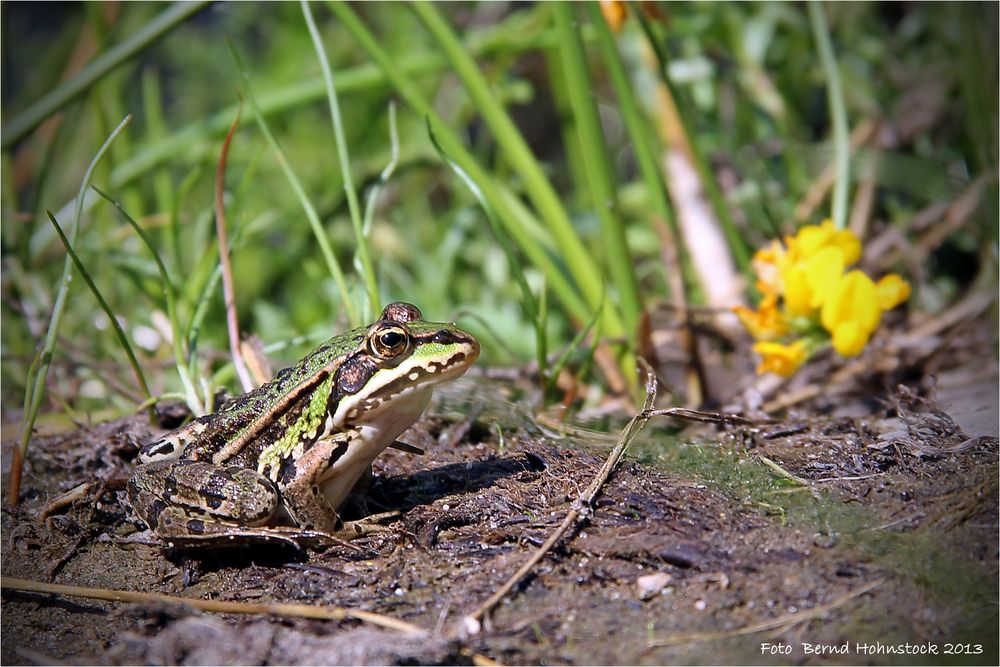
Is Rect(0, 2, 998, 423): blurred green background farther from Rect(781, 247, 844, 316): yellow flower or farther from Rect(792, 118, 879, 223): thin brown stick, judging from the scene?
Rect(781, 247, 844, 316): yellow flower

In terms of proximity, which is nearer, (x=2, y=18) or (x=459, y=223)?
(x=2, y=18)

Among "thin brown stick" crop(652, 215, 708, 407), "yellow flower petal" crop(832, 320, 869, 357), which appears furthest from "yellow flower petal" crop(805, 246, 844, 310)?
"thin brown stick" crop(652, 215, 708, 407)

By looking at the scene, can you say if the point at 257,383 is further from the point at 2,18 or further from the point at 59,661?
the point at 2,18

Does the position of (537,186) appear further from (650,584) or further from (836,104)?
(650,584)

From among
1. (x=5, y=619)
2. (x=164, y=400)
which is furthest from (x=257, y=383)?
(x=5, y=619)

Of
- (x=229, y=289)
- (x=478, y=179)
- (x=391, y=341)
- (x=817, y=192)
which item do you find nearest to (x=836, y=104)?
(x=817, y=192)

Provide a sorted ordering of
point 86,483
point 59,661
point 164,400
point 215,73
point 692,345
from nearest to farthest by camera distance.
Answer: point 59,661
point 86,483
point 164,400
point 692,345
point 215,73
